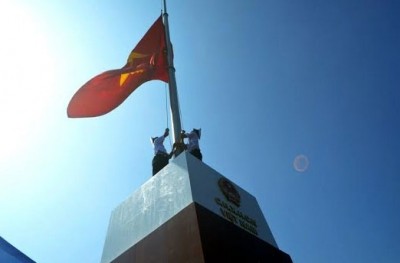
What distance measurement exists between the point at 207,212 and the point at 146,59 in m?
7.12

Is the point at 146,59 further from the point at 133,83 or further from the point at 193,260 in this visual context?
the point at 193,260

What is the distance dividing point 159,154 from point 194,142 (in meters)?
0.90

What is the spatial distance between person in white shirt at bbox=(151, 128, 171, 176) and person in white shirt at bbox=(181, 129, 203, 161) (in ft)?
1.82

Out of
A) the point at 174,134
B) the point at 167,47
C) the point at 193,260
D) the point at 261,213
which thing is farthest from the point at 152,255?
the point at 167,47

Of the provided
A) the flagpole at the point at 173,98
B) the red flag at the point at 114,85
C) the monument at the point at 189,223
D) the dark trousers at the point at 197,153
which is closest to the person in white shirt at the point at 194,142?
the dark trousers at the point at 197,153

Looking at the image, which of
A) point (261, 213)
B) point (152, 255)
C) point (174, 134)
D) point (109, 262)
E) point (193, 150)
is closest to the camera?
point (152, 255)

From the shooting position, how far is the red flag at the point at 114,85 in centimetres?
1098

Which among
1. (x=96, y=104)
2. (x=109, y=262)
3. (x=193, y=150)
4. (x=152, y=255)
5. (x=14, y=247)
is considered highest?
(x=96, y=104)

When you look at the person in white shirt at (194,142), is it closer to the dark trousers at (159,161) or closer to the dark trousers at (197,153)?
the dark trousers at (197,153)

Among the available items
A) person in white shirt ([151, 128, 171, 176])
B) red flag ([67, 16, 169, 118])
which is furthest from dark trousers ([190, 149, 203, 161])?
red flag ([67, 16, 169, 118])

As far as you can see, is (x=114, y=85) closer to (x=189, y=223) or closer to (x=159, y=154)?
(x=159, y=154)

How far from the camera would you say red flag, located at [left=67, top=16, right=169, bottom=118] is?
10977 mm

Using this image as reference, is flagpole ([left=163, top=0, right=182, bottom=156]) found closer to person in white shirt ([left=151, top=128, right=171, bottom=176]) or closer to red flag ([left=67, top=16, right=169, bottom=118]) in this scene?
red flag ([left=67, top=16, right=169, bottom=118])

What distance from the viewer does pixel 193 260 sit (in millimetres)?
5164
